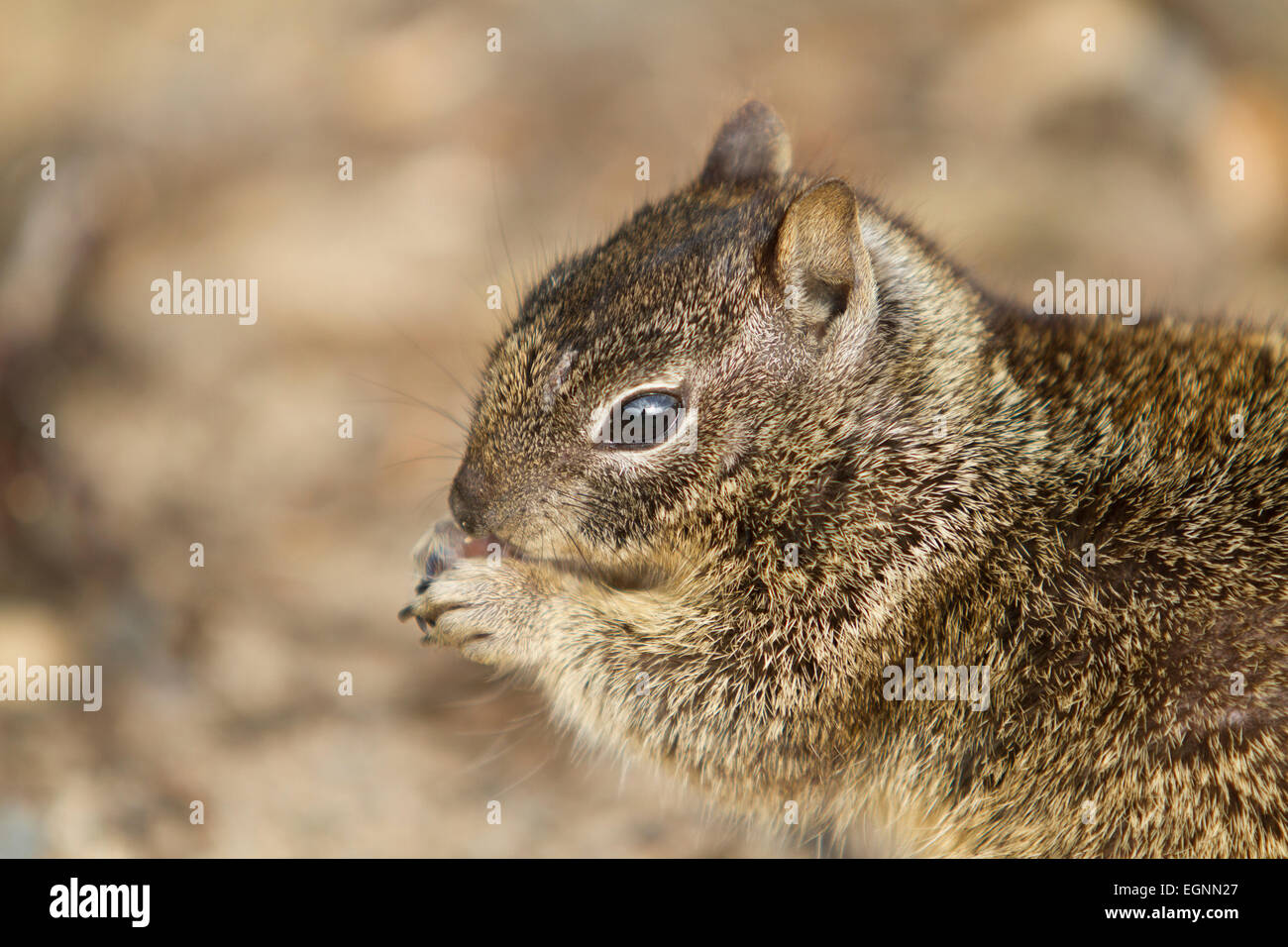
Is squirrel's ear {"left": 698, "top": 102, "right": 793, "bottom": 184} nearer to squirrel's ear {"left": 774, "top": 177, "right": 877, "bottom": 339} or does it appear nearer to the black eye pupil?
squirrel's ear {"left": 774, "top": 177, "right": 877, "bottom": 339}

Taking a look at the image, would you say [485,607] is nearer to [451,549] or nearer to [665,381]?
[451,549]

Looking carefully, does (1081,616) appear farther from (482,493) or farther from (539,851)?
(539,851)

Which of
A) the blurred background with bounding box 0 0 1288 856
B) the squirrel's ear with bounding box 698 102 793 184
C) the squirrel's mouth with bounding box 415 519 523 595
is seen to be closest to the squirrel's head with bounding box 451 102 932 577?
the squirrel's mouth with bounding box 415 519 523 595

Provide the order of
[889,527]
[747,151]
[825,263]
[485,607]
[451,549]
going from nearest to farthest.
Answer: [825,263] → [889,527] → [485,607] → [451,549] → [747,151]

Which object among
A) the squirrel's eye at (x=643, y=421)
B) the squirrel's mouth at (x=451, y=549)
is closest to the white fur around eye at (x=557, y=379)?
the squirrel's eye at (x=643, y=421)

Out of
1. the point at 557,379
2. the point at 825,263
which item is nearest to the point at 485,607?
the point at 557,379
